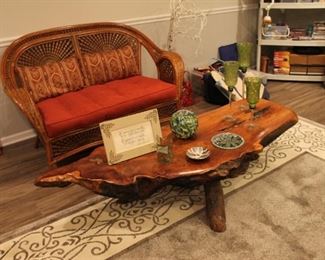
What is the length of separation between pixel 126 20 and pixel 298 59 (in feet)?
6.44

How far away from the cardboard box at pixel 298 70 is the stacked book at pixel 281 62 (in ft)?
0.15

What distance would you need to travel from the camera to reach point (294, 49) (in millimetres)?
3916

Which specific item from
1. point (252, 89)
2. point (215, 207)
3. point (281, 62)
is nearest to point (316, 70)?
point (281, 62)

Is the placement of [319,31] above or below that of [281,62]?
above

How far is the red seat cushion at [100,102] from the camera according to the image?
2.24 m

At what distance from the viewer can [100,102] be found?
243 centimetres

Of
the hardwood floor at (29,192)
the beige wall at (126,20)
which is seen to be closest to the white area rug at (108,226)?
the hardwood floor at (29,192)

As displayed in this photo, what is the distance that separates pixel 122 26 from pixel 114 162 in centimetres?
168

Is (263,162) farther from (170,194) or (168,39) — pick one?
(168,39)

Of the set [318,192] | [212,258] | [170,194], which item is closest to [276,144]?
[318,192]

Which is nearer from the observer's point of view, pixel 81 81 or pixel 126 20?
pixel 81 81

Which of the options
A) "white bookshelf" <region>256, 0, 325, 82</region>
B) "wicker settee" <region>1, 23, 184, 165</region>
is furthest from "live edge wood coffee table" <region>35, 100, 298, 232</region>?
"white bookshelf" <region>256, 0, 325, 82</region>

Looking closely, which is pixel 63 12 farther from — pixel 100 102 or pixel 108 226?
pixel 108 226

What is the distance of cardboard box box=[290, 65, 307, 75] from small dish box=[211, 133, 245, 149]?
7.94ft
